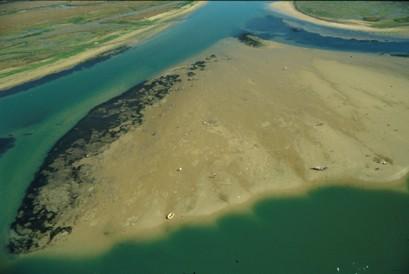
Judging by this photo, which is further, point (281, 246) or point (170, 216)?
point (170, 216)

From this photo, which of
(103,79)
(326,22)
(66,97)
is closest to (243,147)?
(66,97)

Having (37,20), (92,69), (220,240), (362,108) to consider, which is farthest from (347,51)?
(37,20)

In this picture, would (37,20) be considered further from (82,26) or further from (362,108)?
(362,108)

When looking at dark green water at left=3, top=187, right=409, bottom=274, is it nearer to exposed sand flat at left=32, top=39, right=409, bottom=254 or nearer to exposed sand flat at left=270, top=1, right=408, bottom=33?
exposed sand flat at left=32, top=39, right=409, bottom=254

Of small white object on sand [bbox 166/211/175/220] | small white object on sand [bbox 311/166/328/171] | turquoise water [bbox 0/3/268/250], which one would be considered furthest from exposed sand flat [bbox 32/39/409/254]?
turquoise water [bbox 0/3/268/250]

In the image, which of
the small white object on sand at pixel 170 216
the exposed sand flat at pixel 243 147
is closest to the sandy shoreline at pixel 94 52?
the exposed sand flat at pixel 243 147

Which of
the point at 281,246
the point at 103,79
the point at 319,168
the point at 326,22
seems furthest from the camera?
the point at 326,22

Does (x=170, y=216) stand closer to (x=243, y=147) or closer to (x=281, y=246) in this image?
(x=281, y=246)

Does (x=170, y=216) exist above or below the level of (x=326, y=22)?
below
